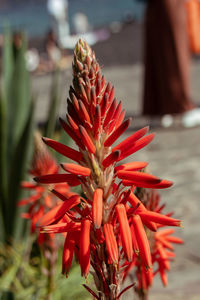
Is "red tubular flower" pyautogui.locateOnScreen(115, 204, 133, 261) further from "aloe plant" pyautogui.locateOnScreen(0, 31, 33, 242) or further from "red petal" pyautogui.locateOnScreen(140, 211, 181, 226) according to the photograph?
"aloe plant" pyautogui.locateOnScreen(0, 31, 33, 242)

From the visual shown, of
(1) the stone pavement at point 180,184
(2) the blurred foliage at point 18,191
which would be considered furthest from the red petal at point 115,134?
(1) the stone pavement at point 180,184

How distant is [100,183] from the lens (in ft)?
2.77

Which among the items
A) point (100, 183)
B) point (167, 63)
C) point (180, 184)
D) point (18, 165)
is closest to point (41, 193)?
point (100, 183)

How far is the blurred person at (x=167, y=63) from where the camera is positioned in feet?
23.7

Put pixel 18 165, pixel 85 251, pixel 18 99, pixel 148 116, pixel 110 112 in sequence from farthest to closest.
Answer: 1. pixel 148 116
2. pixel 18 99
3. pixel 18 165
4. pixel 110 112
5. pixel 85 251

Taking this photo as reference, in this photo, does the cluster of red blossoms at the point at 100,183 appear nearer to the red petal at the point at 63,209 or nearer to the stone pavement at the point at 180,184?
the red petal at the point at 63,209

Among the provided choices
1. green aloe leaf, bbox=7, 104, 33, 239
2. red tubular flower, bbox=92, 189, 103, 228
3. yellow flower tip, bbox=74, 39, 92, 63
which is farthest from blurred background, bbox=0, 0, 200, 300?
red tubular flower, bbox=92, 189, 103, 228

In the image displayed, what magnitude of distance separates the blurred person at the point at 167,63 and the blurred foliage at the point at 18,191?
13.2ft

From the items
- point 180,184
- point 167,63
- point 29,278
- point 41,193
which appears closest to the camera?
point 41,193

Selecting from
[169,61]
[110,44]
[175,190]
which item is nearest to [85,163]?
[175,190]

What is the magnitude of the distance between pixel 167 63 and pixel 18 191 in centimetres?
494

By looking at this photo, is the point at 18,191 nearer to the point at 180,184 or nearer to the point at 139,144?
the point at 139,144

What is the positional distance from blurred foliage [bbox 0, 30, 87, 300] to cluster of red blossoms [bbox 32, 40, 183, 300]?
1.49 meters

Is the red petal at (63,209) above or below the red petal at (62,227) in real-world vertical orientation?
above
